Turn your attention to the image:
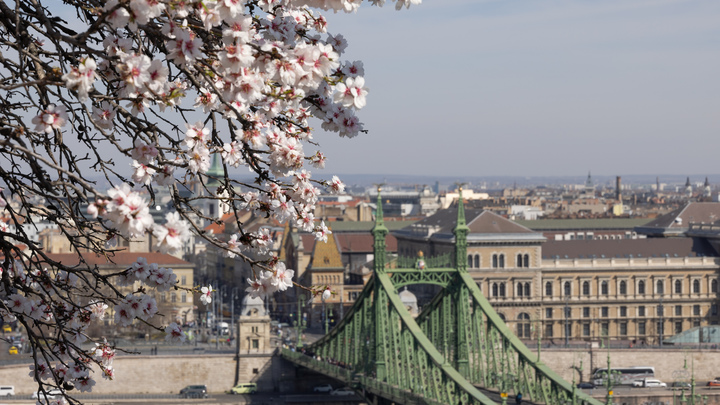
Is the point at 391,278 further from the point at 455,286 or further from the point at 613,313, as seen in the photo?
the point at 613,313

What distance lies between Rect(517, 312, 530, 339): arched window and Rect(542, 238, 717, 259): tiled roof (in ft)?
15.7

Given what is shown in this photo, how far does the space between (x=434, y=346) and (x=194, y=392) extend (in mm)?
18916

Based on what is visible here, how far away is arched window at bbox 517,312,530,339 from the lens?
88.8 metres

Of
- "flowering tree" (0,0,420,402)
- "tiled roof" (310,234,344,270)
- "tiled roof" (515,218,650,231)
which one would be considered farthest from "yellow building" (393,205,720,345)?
"flowering tree" (0,0,420,402)

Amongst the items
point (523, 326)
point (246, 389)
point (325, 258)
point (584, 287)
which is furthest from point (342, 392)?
point (325, 258)

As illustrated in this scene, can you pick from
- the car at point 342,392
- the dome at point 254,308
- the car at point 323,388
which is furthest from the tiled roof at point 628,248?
the car at point 342,392

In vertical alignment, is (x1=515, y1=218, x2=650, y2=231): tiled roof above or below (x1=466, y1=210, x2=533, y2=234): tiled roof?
above

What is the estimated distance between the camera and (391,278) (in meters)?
59.2

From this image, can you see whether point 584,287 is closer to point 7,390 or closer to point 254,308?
point 254,308

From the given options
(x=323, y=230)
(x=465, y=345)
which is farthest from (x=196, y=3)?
(x=465, y=345)

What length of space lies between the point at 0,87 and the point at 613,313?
8424 centimetres

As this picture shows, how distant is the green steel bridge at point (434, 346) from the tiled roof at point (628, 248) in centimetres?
3159

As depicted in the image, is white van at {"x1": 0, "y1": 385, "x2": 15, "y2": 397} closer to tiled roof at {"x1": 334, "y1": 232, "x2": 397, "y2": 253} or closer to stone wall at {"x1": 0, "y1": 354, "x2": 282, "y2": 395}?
stone wall at {"x1": 0, "y1": 354, "x2": 282, "y2": 395}

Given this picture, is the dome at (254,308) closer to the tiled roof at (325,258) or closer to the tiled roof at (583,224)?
the tiled roof at (325,258)
